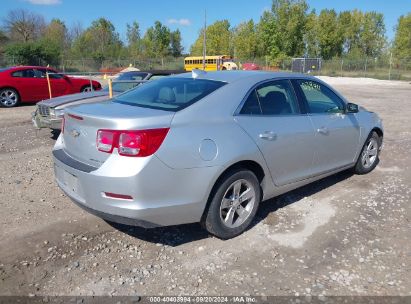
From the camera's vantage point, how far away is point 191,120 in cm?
327

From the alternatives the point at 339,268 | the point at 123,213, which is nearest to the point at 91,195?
the point at 123,213

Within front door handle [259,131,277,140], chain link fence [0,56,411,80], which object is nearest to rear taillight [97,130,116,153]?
front door handle [259,131,277,140]

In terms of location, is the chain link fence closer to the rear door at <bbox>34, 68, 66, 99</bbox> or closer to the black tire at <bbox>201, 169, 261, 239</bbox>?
the rear door at <bbox>34, 68, 66, 99</bbox>

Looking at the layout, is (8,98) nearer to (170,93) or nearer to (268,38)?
(170,93)

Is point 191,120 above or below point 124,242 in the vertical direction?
above

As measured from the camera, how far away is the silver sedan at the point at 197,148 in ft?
9.98

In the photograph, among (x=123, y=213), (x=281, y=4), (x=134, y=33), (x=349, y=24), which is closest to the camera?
(x=123, y=213)

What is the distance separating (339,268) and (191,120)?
1.81 meters

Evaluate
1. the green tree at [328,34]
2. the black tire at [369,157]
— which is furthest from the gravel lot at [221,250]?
the green tree at [328,34]

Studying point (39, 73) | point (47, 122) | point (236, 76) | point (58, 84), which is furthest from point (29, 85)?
point (236, 76)

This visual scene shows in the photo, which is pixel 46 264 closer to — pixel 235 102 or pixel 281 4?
pixel 235 102

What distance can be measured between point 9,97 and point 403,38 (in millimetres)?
63551

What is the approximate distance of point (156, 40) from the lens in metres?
78.0

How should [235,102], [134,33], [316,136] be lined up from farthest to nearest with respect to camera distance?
1. [134,33]
2. [316,136]
3. [235,102]
